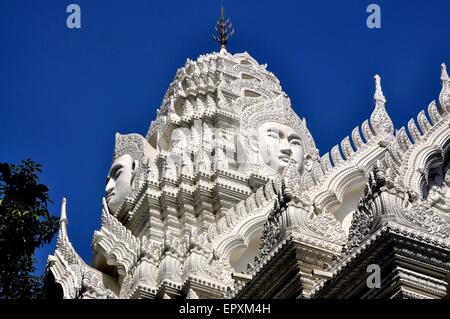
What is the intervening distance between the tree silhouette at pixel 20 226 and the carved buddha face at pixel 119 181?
5.03 m

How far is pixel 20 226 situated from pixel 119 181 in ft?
28.9

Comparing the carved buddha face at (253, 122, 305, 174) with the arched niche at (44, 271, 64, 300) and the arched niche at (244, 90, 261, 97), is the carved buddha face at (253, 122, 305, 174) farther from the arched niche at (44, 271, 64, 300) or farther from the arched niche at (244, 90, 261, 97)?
the arched niche at (44, 271, 64, 300)

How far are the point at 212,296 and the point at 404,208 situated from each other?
24.9 ft

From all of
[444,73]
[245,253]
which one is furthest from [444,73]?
[245,253]

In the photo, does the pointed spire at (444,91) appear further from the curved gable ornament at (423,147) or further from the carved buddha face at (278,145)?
the carved buddha face at (278,145)

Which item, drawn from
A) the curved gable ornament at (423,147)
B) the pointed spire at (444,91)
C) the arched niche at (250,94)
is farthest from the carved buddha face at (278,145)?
the curved gable ornament at (423,147)

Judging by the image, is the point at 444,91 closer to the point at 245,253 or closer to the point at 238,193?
the point at 245,253

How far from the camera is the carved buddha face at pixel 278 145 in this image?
106ft

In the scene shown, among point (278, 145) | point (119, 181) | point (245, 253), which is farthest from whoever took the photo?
point (119, 181)

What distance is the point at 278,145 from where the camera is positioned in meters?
32.8

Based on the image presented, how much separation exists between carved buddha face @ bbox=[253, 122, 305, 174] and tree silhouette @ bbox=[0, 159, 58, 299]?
6.56 metres

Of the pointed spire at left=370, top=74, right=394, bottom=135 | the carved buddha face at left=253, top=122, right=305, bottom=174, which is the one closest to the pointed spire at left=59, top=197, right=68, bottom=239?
the carved buddha face at left=253, top=122, right=305, bottom=174
